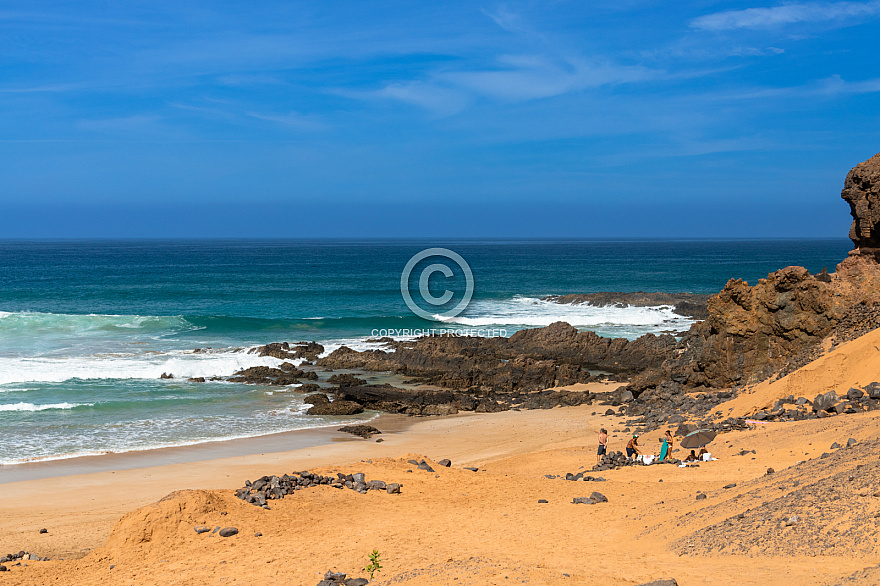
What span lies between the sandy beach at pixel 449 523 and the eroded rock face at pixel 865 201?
8.53 metres

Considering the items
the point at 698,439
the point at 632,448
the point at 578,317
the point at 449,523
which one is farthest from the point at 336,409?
the point at 578,317

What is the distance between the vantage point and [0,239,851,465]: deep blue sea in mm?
17875

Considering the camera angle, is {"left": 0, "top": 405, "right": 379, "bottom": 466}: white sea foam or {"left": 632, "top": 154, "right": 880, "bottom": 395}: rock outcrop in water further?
{"left": 632, "top": 154, "right": 880, "bottom": 395}: rock outcrop in water

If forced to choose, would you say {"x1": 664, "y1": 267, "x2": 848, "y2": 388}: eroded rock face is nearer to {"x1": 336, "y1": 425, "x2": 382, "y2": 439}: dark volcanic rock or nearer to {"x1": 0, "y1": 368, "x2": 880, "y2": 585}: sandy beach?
{"x1": 0, "y1": 368, "x2": 880, "y2": 585}: sandy beach

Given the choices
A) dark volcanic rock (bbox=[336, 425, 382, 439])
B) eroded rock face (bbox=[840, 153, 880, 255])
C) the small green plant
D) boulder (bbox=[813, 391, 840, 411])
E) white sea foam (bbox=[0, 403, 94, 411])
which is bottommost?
dark volcanic rock (bbox=[336, 425, 382, 439])

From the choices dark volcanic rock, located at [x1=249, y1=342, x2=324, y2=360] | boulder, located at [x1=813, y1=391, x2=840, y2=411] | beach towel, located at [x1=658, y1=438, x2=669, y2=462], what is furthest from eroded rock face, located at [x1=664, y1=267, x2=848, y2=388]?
dark volcanic rock, located at [x1=249, y1=342, x2=324, y2=360]

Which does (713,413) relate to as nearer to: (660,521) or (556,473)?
(556,473)

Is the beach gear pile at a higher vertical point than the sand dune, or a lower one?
lower

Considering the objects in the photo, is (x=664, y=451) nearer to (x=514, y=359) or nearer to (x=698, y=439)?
(x=698, y=439)

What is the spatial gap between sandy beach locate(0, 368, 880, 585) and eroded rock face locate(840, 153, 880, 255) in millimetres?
8535

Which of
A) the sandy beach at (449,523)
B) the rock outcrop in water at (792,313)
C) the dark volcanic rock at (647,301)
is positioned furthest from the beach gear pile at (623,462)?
the dark volcanic rock at (647,301)

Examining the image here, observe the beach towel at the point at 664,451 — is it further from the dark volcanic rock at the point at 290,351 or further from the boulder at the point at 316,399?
the dark volcanic rock at the point at 290,351

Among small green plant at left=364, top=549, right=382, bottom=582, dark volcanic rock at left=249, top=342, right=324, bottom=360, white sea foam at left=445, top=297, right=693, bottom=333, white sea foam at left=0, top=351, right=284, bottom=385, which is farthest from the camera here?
white sea foam at left=445, top=297, right=693, bottom=333

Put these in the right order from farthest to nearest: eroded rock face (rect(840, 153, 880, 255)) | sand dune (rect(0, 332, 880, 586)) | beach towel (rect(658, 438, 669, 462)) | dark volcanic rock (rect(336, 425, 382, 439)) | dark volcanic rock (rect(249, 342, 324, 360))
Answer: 1. dark volcanic rock (rect(249, 342, 324, 360))
2. eroded rock face (rect(840, 153, 880, 255))
3. dark volcanic rock (rect(336, 425, 382, 439))
4. beach towel (rect(658, 438, 669, 462))
5. sand dune (rect(0, 332, 880, 586))
